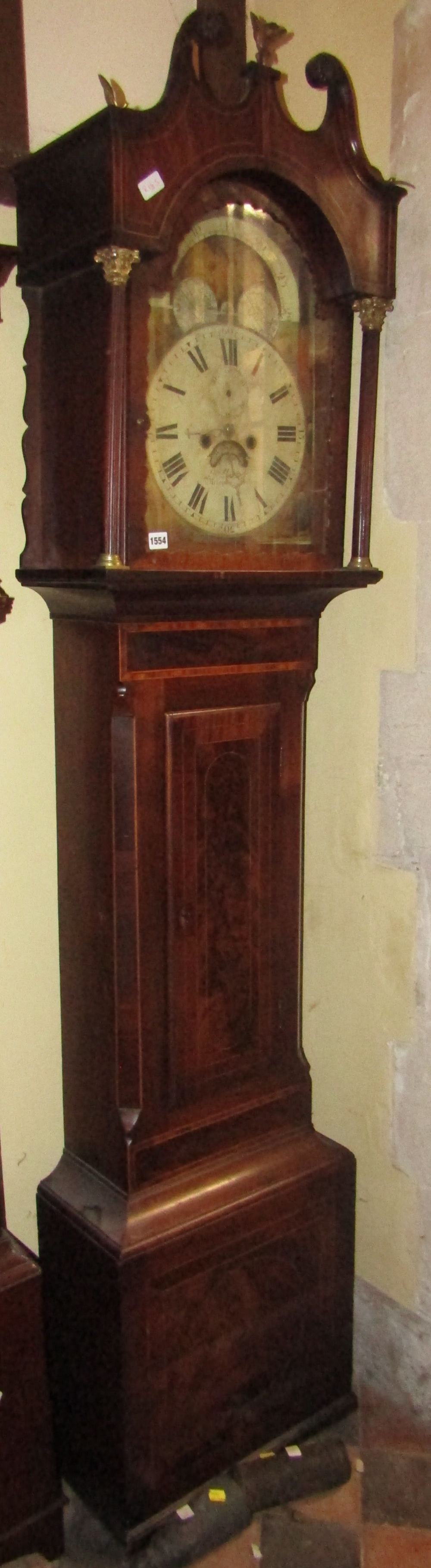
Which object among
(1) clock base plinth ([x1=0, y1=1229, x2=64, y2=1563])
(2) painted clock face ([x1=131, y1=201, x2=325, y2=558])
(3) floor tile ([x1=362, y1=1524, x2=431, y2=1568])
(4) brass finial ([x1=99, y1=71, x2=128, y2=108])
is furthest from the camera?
(3) floor tile ([x1=362, y1=1524, x2=431, y2=1568])

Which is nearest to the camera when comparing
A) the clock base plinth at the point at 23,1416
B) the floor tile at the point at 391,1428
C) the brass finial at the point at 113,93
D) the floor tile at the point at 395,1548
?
the brass finial at the point at 113,93

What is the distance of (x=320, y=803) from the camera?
1.99 m

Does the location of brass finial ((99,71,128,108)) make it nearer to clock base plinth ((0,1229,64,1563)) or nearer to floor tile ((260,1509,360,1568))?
clock base plinth ((0,1229,64,1563))

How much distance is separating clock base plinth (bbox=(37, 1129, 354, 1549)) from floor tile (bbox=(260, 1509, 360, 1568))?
0.35 ft

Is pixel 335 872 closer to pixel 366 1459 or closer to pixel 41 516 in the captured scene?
pixel 41 516

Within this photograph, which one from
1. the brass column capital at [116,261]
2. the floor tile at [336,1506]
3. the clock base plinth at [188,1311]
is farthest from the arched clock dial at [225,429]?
the floor tile at [336,1506]

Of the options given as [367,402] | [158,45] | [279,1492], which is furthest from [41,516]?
[279,1492]

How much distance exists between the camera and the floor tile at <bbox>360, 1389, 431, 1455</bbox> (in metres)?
1.85

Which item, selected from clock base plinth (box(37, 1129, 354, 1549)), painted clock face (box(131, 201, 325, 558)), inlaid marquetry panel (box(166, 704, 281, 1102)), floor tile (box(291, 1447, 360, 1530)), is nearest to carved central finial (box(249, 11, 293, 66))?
painted clock face (box(131, 201, 325, 558))

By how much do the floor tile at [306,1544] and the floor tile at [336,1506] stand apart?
0.4 inches

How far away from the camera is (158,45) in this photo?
67.3 inches

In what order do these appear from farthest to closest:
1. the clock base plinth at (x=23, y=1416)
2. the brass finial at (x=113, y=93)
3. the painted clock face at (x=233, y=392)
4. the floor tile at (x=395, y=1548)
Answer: the floor tile at (x=395, y=1548) < the clock base plinth at (x=23, y=1416) < the painted clock face at (x=233, y=392) < the brass finial at (x=113, y=93)

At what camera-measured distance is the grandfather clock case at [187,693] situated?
1.39 metres

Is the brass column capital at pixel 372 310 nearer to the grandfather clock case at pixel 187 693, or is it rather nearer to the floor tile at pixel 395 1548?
the grandfather clock case at pixel 187 693
